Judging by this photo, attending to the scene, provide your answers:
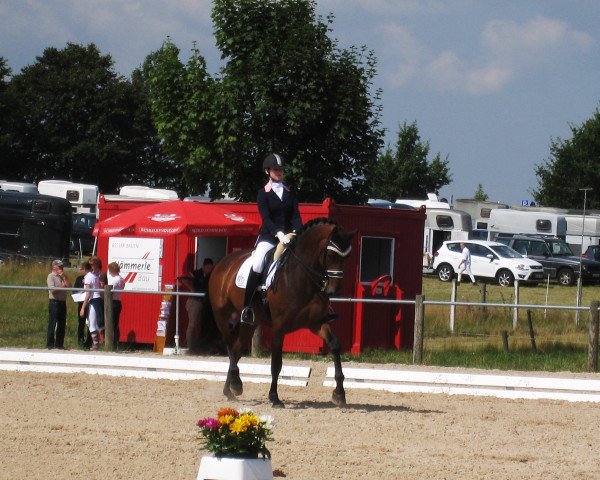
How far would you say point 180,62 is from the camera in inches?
1049

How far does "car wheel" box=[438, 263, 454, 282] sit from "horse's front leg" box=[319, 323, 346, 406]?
26179mm

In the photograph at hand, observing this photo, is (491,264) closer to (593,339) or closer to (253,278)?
(593,339)

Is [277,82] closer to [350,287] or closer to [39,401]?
[350,287]

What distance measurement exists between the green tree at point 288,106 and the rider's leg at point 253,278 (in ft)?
40.1

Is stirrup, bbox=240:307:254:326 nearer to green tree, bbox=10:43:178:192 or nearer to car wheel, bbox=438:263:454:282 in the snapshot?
car wheel, bbox=438:263:454:282

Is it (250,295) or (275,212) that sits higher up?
(275,212)

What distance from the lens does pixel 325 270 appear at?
11.0 metres

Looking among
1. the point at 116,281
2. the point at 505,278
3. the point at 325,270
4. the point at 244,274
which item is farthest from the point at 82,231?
the point at 325,270

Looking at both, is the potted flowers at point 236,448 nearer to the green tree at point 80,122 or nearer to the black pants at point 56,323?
the black pants at point 56,323

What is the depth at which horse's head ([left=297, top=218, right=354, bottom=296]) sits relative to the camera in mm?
10828

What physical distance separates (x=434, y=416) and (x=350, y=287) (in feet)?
25.7

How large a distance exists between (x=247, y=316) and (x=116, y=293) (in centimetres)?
679

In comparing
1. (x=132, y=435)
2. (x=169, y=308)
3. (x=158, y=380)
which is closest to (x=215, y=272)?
(x=158, y=380)

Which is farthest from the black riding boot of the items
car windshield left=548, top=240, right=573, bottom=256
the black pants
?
car windshield left=548, top=240, right=573, bottom=256
